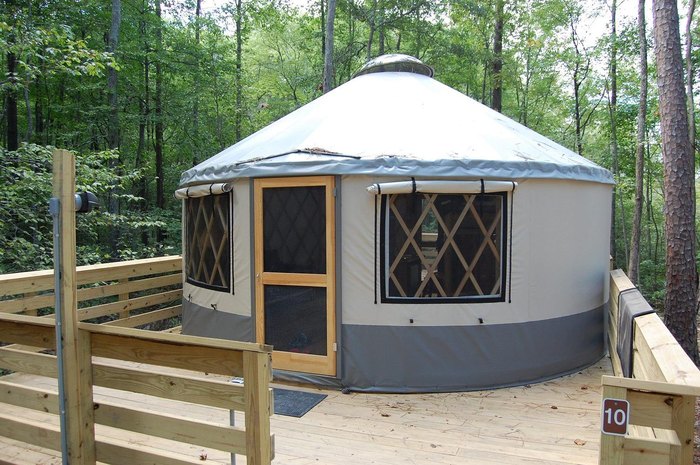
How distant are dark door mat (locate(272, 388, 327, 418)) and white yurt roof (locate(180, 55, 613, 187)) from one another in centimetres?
155

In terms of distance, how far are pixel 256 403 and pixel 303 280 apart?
1740mm

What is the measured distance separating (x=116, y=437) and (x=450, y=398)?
2.09m

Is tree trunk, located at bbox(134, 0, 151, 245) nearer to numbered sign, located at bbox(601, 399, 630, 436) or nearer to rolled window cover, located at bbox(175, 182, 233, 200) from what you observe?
rolled window cover, located at bbox(175, 182, 233, 200)

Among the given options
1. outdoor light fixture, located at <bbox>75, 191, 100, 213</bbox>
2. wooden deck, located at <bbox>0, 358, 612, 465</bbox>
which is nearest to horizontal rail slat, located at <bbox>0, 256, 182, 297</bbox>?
wooden deck, located at <bbox>0, 358, 612, 465</bbox>

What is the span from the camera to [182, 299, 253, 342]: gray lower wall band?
12.0 ft

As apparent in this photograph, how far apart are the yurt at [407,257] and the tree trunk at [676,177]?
2.96 feet

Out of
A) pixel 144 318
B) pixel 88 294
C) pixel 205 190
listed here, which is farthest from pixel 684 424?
pixel 144 318

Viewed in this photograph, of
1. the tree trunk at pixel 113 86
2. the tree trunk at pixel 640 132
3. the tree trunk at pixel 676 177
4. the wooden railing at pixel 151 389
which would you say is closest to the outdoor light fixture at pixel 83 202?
the wooden railing at pixel 151 389

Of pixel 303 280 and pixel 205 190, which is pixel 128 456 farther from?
pixel 205 190

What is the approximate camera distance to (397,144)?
11.4ft

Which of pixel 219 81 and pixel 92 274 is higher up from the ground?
pixel 219 81

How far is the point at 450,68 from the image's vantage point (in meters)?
11.6

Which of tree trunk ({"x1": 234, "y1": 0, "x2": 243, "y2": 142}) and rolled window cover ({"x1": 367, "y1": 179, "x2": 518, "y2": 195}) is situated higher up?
tree trunk ({"x1": 234, "y1": 0, "x2": 243, "y2": 142})

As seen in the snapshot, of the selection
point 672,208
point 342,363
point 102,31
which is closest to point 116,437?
point 342,363
